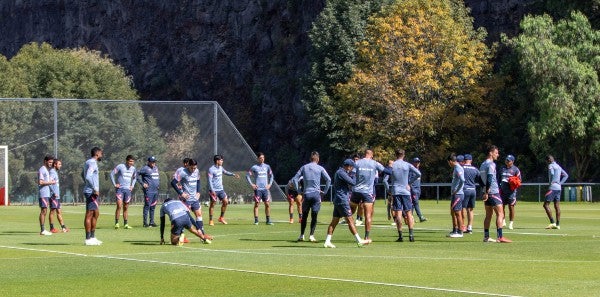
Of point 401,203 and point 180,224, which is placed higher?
point 401,203

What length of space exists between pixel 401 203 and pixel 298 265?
25.3ft

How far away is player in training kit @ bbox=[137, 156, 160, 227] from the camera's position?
3809 cm

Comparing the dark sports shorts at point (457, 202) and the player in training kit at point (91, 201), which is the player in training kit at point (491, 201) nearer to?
the dark sports shorts at point (457, 202)

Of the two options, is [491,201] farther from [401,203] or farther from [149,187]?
[149,187]

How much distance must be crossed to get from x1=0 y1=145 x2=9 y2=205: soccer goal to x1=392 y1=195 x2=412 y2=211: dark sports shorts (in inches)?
1267

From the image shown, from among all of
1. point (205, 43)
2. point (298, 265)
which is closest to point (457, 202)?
point (298, 265)

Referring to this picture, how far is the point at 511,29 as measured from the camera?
8500cm

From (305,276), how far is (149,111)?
40492 mm

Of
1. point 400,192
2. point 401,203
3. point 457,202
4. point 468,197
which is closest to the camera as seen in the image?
point 401,203

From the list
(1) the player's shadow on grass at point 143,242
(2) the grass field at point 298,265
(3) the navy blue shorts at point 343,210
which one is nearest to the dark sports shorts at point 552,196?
(2) the grass field at point 298,265

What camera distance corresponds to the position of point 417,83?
246 ft

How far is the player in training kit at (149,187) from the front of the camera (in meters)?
38.1

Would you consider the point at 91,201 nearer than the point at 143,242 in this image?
Yes

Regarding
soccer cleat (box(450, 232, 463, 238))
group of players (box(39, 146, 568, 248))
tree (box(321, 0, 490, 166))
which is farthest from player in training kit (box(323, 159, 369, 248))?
tree (box(321, 0, 490, 166))
